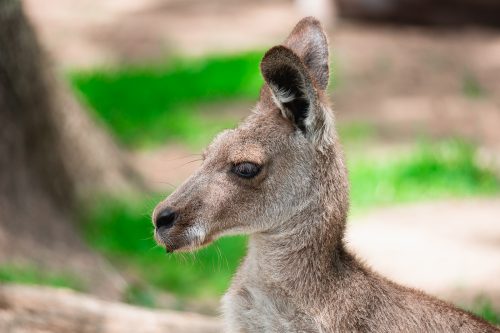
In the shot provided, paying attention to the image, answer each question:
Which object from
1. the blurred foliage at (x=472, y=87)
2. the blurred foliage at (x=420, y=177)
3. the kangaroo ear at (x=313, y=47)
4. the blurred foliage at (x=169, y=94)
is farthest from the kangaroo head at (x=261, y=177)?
the blurred foliage at (x=472, y=87)

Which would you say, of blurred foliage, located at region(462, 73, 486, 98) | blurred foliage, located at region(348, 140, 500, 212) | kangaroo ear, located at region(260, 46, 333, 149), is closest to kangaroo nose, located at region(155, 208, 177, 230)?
kangaroo ear, located at region(260, 46, 333, 149)

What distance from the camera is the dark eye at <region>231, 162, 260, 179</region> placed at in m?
4.30

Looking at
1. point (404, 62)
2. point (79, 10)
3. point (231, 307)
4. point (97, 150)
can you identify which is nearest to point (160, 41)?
point (79, 10)

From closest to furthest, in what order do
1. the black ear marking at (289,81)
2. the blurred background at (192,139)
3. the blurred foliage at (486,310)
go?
the black ear marking at (289,81)
the blurred foliage at (486,310)
the blurred background at (192,139)

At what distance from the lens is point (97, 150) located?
9.07 m

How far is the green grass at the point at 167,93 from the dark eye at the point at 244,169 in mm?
7021

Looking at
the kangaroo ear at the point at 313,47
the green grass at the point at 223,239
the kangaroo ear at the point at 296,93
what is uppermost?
the green grass at the point at 223,239

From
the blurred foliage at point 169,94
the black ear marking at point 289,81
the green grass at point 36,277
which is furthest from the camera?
the blurred foliage at point 169,94

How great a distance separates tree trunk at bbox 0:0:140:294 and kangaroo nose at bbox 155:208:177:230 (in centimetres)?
319

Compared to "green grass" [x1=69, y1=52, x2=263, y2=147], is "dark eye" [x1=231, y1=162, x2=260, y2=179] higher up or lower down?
lower down

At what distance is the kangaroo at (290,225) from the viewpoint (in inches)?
167

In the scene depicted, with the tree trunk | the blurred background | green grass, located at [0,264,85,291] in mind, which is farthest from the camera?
the tree trunk

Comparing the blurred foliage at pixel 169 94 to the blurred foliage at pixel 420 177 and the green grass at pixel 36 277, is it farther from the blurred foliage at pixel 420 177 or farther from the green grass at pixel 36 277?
the green grass at pixel 36 277

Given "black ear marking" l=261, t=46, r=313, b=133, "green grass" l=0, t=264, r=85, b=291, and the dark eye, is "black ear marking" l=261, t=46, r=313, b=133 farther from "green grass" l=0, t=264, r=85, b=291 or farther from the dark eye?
"green grass" l=0, t=264, r=85, b=291
